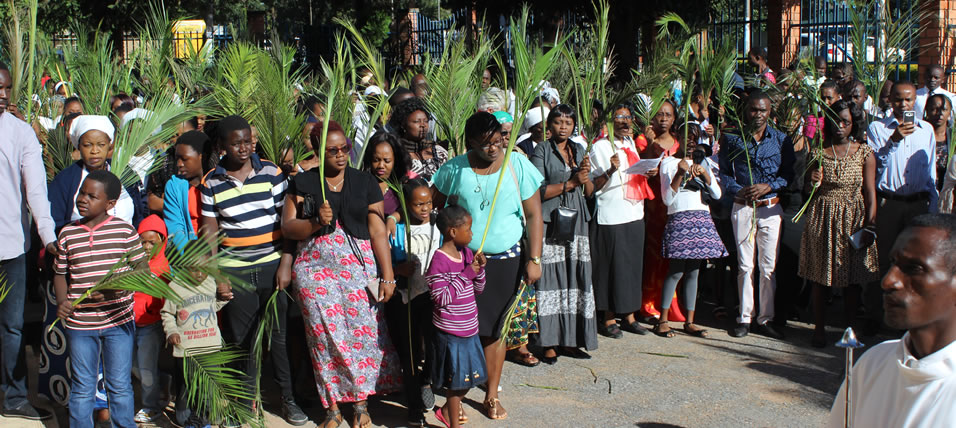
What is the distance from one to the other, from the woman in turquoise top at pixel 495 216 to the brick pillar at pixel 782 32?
11.4 metres

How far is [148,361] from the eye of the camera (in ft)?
16.4

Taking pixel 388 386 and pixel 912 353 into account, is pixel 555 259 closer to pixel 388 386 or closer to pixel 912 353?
pixel 388 386

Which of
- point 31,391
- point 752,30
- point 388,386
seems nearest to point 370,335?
point 388,386

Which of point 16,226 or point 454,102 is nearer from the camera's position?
point 16,226

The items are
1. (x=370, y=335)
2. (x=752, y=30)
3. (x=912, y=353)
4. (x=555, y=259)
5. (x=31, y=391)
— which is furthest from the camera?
(x=752, y=30)

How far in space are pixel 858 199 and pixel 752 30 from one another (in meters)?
11.4

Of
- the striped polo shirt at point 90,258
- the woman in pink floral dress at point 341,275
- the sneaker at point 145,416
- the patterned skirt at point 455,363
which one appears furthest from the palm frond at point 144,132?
the patterned skirt at point 455,363

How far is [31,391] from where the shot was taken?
5809 millimetres

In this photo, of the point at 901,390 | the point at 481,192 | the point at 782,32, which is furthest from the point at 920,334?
the point at 782,32

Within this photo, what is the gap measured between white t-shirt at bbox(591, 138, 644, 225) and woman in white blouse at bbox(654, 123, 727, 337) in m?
0.31

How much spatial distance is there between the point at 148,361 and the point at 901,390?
155 inches

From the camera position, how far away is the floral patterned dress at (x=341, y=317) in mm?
4973

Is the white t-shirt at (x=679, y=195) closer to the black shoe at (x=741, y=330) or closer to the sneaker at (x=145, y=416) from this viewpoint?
the black shoe at (x=741, y=330)

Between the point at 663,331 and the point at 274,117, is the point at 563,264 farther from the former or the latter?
the point at 274,117
